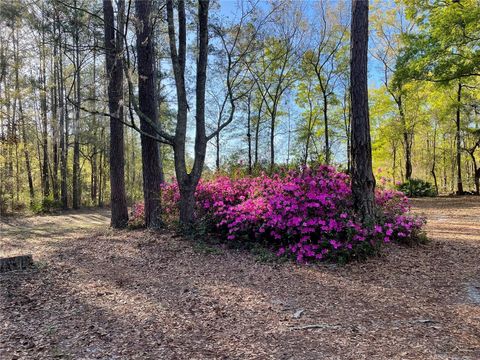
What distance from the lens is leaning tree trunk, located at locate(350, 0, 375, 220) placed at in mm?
4383

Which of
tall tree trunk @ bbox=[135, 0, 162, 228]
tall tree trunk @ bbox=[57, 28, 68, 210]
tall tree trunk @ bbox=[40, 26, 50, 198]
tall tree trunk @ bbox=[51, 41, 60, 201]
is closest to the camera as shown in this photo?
tall tree trunk @ bbox=[135, 0, 162, 228]

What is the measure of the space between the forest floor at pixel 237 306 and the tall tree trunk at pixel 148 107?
67.2 inches

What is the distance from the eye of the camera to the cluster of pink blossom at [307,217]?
4.09m

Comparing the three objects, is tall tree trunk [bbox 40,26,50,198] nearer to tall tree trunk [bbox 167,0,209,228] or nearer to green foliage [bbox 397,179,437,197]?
tall tree trunk [bbox 167,0,209,228]

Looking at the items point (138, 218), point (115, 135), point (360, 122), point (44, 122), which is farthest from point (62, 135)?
point (360, 122)

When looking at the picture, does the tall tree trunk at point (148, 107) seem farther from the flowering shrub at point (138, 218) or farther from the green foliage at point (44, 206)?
the green foliage at point (44, 206)

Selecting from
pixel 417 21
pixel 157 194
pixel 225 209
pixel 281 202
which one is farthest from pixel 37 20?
pixel 417 21

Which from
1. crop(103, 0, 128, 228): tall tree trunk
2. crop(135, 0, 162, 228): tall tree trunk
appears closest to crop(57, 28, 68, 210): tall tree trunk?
crop(103, 0, 128, 228): tall tree trunk

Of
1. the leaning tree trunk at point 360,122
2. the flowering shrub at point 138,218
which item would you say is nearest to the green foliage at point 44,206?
the flowering shrub at point 138,218

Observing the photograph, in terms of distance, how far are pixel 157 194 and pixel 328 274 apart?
3.76m

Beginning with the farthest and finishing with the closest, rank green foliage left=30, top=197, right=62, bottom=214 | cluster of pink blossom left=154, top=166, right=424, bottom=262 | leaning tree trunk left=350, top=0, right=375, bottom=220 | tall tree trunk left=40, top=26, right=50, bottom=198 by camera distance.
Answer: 1. tall tree trunk left=40, top=26, right=50, bottom=198
2. green foliage left=30, top=197, right=62, bottom=214
3. leaning tree trunk left=350, top=0, right=375, bottom=220
4. cluster of pink blossom left=154, top=166, right=424, bottom=262

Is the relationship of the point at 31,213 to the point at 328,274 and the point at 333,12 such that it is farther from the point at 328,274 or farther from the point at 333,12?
the point at 333,12

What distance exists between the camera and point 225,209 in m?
5.35

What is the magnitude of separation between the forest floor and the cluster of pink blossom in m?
0.27
